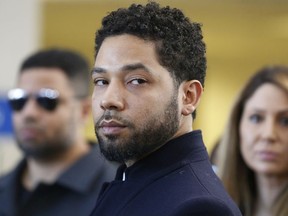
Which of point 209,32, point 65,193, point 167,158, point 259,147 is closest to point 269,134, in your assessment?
point 259,147

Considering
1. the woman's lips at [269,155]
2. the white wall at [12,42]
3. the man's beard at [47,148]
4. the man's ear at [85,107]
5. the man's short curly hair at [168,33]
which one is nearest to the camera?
the man's short curly hair at [168,33]

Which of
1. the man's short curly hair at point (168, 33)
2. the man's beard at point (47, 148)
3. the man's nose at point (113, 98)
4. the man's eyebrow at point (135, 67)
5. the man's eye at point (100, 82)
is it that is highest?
the man's short curly hair at point (168, 33)

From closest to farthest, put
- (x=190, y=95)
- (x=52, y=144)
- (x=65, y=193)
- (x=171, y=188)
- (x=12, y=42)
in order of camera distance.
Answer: (x=171, y=188) < (x=190, y=95) < (x=65, y=193) < (x=52, y=144) < (x=12, y=42)

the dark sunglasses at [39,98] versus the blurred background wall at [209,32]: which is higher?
the blurred background wall at [209,32]

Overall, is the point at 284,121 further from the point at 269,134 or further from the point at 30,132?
the point at 30,132

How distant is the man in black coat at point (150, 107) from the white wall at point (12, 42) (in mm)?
4730

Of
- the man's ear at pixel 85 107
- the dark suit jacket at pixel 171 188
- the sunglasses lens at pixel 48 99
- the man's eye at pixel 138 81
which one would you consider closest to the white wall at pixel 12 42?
the man's ear at pixel 85 107

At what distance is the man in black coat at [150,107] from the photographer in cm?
135

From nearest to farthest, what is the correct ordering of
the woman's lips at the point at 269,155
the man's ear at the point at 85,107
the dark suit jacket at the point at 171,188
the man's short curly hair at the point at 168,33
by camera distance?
1. the dark suit jacket at the point at 171,188
2. the man's short curly hair at the point at 168,33
3. the woman's lips at the point at 269,155
4. the man's ear at the point at 85,107

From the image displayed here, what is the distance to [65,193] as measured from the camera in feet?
8.89

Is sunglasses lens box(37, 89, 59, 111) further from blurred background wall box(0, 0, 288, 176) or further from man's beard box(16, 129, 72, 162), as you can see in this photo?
blurred background wall box(0, 0, 288, 176)

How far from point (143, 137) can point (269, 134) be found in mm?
1060

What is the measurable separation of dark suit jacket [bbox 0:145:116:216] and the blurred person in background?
0.51m

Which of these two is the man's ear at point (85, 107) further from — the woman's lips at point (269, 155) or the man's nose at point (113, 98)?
the man's nose at point (113, 98)
